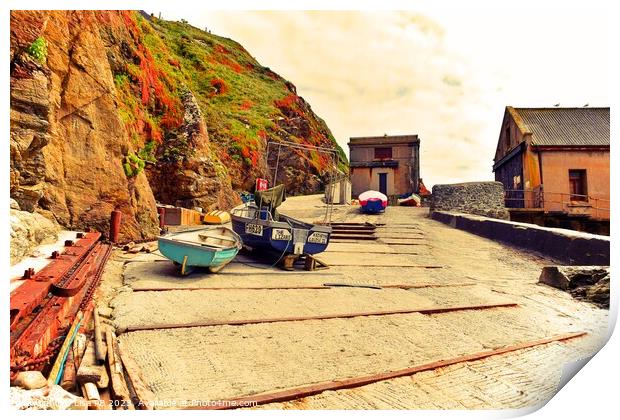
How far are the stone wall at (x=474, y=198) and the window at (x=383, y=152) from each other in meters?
18.0

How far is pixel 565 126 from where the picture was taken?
18.8m

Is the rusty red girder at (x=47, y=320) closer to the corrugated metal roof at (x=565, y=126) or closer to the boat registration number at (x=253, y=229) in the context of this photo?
the boat registration number at (x=253, y=229)

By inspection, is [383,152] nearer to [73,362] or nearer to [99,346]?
[99,346]

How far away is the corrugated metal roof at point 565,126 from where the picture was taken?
1681cm

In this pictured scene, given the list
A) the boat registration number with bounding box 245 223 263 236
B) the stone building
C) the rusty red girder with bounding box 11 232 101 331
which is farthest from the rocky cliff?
the stone building

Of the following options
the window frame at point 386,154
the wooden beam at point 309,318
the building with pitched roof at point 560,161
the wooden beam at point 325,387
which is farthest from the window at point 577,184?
the window frame at point 386,154

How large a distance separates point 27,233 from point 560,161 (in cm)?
2119

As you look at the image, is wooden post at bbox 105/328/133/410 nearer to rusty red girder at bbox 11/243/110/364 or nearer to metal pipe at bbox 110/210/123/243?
rusty red girder at bbox 11/243/110/364

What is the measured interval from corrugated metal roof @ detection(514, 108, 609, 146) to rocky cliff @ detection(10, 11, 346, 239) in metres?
15.8

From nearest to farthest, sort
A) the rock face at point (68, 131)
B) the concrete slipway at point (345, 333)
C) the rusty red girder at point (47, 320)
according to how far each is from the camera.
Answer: the rusty red girder at point (47, 320) → the concrete slipway at point (345, 333) → the rock face at point (68, 131)

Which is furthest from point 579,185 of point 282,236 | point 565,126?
point 282,236

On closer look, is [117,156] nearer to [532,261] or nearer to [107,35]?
[107,35]

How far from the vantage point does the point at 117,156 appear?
848cm

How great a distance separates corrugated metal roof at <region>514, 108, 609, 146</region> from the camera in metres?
16.8
